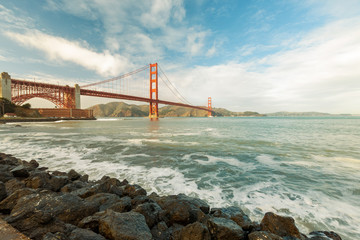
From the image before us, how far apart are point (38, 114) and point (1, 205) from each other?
57.7 metres

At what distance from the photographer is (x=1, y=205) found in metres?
2.24

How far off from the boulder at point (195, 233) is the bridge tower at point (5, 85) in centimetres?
5737

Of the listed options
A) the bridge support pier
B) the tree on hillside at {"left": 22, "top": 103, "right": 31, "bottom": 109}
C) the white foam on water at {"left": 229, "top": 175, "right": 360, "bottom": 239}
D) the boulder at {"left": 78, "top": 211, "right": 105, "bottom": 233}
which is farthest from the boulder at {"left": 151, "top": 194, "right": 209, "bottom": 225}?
the tree on hillside at {"left": 22, "top": 103, "right": 31, "bottom": 109}

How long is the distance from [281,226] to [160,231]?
170cm

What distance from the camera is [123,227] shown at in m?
1.82

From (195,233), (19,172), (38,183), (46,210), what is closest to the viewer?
(195,233)

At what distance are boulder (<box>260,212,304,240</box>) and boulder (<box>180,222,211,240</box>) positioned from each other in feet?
3.14

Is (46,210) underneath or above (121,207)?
above

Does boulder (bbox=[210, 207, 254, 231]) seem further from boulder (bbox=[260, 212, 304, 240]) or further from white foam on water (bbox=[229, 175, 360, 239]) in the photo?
white foam on water (bbox=[229, 175, 360, 239])

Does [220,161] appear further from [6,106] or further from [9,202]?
[6,106]

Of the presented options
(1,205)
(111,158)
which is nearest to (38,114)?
(111,158)

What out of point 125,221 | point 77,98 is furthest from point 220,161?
point 77,98

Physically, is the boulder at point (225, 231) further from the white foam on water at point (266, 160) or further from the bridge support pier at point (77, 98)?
the bridge support pier at point (77, 98)

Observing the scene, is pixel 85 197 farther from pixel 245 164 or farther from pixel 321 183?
pixel 321 183
